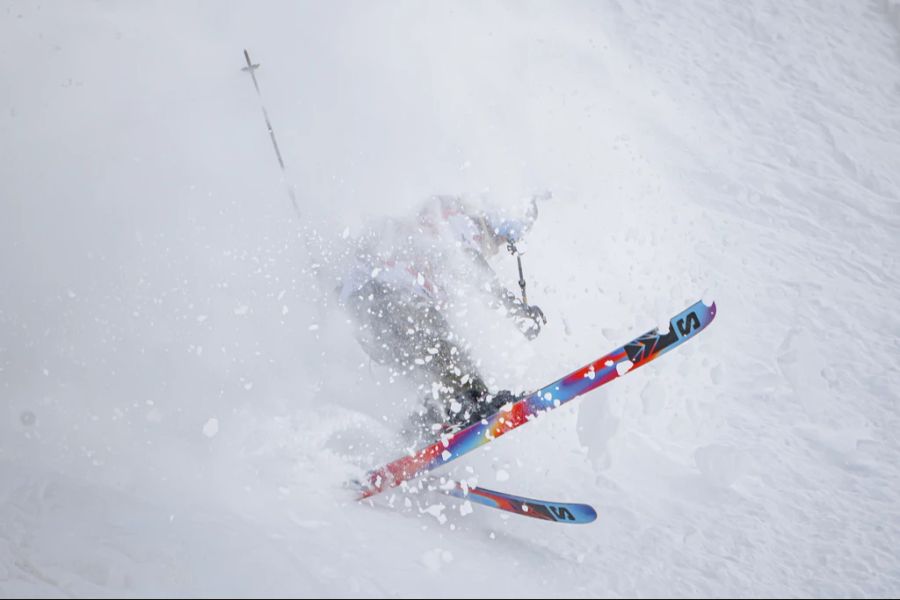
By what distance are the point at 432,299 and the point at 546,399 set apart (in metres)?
1.17

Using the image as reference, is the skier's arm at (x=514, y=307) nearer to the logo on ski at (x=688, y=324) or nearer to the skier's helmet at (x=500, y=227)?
the skier's helmet at (x=500, y=227)

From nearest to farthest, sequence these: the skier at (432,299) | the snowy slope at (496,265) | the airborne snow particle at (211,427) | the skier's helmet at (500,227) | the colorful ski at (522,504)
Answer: the snowy slope at (496,265) → the colorful ski at (522,504) → the skier at (432,299) → the airborne snow particle at (211,427) → the skier's helmet at (500,227)

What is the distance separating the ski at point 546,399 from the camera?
4195mm

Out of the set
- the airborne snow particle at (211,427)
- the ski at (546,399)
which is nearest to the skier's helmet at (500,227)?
the ski at (546,399)

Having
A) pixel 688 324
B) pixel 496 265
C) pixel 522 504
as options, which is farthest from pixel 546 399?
pixel 496 265

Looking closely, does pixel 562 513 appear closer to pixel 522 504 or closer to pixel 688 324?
pixel 522 504

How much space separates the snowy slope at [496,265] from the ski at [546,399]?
280 millimetres

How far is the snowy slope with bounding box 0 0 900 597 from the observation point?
11.8ft

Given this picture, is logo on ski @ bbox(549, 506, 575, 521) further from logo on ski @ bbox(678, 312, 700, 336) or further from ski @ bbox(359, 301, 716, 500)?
logo on ski @ bbox(678, 312, 700, 336)

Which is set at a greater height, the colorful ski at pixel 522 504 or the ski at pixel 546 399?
the ski at pixel 546 399

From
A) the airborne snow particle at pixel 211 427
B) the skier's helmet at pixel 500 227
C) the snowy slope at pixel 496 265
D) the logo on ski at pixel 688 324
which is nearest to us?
the snowy slope at pixel 496 265

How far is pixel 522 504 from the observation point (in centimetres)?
409

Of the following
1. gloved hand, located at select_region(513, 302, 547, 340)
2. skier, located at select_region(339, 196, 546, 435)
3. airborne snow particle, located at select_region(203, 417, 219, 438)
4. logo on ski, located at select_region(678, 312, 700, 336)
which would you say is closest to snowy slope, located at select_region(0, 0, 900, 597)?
airborne snow particle, located at select_region(203, 417, 219, 438)

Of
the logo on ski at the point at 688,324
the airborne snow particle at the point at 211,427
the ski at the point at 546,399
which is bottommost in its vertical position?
the ski at the point at 546,399
